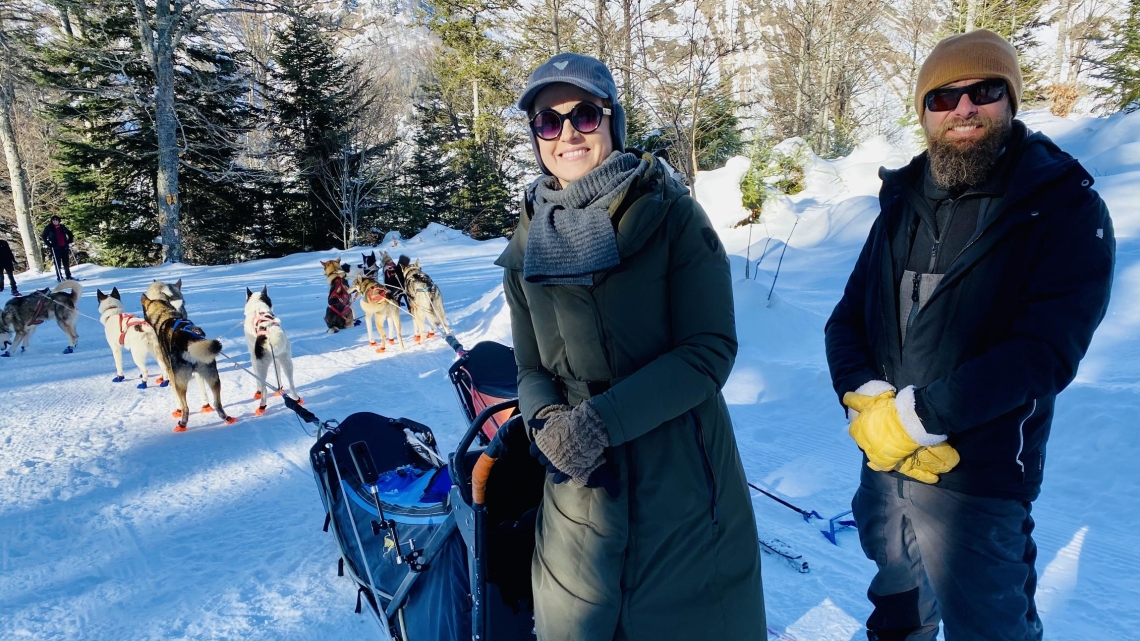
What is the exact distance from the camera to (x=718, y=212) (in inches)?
493

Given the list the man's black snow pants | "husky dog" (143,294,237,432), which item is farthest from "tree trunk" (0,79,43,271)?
the man's black snow pants

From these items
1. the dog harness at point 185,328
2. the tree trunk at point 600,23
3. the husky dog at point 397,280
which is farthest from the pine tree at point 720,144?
the dog harness at point 185,328

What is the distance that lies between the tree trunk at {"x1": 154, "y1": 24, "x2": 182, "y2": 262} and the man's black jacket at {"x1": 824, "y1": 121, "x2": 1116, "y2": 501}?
21.4 meters

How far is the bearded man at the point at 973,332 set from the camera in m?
1.36

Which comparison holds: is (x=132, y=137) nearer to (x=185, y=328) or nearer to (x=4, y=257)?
(x=4, y=257)

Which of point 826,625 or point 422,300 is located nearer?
point 826,625

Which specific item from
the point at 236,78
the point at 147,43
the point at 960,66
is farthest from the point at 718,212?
the point at 236,78

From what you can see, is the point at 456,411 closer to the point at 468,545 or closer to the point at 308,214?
the point at 468,545

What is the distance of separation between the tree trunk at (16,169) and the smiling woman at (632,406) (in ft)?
75.6

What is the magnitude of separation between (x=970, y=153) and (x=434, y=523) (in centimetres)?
212

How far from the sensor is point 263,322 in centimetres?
584

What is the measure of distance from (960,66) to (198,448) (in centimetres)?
559

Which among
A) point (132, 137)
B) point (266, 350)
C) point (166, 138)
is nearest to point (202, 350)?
point (266, 350)

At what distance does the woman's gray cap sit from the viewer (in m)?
1.46
